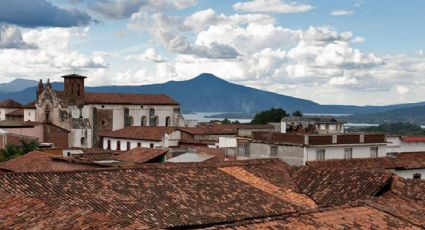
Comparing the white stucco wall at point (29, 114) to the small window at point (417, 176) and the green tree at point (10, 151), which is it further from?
the small window at point (417, 176)

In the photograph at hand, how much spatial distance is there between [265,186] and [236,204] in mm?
2750

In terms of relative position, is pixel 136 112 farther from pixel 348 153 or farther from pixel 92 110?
pixel 348 153

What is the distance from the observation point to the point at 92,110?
3189 inches

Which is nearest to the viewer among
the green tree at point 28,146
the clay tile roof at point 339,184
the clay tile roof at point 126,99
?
the clay tile roof at point 339,184

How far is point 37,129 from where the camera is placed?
74.9 meters

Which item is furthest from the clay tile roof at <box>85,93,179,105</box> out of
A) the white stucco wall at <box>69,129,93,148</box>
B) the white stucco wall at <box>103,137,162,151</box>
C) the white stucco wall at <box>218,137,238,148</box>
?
the white stucco wall at <box>218,137,238,148</box>

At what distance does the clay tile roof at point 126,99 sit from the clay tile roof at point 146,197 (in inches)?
2453

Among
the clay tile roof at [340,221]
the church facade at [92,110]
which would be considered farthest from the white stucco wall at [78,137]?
the clay tile roof at [340,221]

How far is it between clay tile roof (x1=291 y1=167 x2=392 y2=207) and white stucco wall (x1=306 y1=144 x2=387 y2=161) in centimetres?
1234

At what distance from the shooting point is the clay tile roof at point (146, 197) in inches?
626

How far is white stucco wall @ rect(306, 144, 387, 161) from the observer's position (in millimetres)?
35562

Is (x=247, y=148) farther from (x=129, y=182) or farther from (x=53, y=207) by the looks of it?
(x=53, y=207)

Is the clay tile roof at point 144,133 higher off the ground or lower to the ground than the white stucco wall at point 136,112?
lower

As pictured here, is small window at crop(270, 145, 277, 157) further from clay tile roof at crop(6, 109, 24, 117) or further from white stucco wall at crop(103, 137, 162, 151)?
clay tile roof at crop(6, 109, 24, 117)
